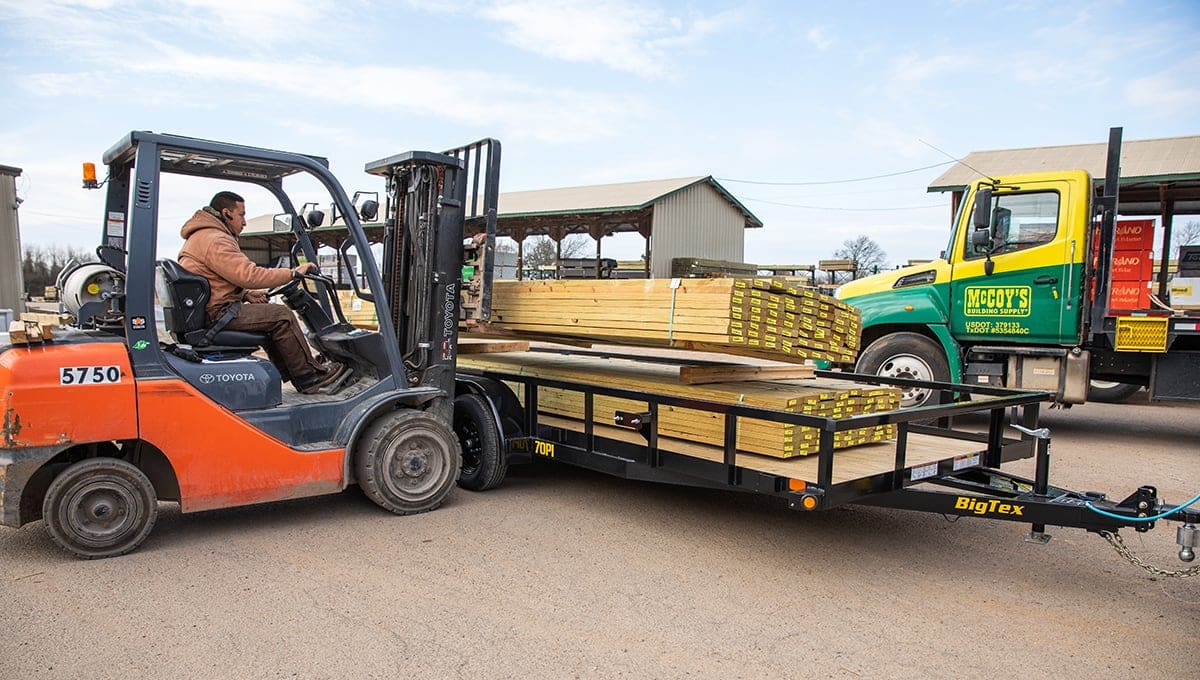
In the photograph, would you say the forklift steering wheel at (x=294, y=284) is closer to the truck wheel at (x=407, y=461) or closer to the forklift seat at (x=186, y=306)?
Answer: the forklift seat at (x=186, y=306)

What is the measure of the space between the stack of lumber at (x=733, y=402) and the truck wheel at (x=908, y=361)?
3.47 m

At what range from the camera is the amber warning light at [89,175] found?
523 cm

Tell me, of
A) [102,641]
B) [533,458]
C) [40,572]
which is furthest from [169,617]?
[533,458]

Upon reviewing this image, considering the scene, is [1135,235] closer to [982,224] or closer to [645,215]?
[982,224]

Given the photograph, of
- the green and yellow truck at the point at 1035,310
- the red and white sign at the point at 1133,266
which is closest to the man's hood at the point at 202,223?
the green and yellow truck at the point at 1035,310

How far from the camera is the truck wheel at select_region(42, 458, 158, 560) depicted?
4.66m

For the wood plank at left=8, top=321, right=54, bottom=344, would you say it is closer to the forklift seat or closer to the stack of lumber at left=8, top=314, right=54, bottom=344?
the stack of lumber at left=8, top=314, right=54, bottom=344

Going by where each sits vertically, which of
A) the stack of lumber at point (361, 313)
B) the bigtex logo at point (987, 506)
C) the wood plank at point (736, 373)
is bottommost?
the bigtex logo at point (987, 506)

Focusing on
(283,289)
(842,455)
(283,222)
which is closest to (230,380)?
(283,289)

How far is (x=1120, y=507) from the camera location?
13.8ft

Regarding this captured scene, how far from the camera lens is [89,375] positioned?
464cm

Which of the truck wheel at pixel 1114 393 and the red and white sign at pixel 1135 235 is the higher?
the red and white sign at pixel 1135 235

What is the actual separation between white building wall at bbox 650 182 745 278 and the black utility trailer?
66.1 feet

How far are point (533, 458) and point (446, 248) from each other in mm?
1804
